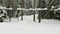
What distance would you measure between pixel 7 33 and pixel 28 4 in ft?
19.9

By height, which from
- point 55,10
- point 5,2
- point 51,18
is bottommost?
point 51,18

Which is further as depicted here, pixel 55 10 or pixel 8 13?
pixel 8 13

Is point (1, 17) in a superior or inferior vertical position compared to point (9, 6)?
inferior

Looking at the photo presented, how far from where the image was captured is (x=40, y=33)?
359 centimetres

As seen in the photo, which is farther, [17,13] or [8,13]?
[17,13]

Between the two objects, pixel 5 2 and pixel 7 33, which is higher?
pixel 5 2

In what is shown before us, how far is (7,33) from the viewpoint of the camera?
3.56m

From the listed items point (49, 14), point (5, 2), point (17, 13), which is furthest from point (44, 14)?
point (5, 2)

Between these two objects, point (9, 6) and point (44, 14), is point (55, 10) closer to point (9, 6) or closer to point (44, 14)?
point (44, 14)

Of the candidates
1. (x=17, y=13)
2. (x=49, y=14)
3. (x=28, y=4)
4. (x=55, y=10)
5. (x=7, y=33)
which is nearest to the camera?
(x=7, y=33)

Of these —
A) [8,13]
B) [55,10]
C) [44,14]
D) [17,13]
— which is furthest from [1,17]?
[55,10]

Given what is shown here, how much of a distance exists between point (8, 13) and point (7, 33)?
3204mm

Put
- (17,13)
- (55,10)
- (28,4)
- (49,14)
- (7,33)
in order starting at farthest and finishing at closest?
(28,4) < (17,13) < (49,14) < (55,10) < (7,33)

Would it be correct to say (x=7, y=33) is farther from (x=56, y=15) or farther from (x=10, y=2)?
(x=56, y=15)
